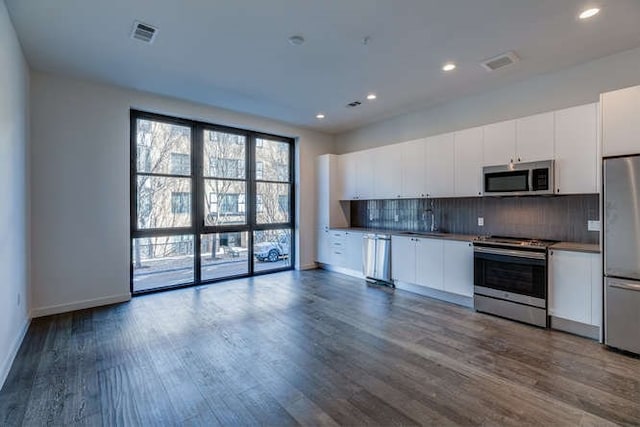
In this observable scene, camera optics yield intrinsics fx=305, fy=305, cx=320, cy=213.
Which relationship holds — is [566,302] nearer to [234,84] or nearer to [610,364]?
[610,364]

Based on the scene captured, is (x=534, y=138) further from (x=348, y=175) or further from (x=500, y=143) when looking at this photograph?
(x=348, y=175)

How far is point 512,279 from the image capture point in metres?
3.53

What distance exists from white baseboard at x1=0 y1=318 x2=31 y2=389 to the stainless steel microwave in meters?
5.11

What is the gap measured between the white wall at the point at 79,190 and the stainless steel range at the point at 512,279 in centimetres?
477

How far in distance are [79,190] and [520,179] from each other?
5526mm

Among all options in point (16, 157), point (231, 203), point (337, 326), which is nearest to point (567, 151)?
point (337, 326)

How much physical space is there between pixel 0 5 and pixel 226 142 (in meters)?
3.17

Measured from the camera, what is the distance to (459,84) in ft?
13.4

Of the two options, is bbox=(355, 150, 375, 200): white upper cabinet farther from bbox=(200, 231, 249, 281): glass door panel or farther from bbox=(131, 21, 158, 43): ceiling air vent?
bbox=(131, 21, 158, 43): ceiling air vent

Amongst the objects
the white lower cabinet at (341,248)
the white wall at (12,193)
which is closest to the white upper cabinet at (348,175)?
the white lower cabinet at (341,248)

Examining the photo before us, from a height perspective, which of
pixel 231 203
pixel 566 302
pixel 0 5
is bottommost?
pixel 566 302

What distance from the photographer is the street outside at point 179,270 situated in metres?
4.68

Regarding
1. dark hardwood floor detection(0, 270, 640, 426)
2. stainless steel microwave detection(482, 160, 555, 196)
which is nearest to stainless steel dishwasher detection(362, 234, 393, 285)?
dark hardwood floor detection(0, 270, 640, 426)

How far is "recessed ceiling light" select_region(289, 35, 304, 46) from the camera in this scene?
2930 mm
